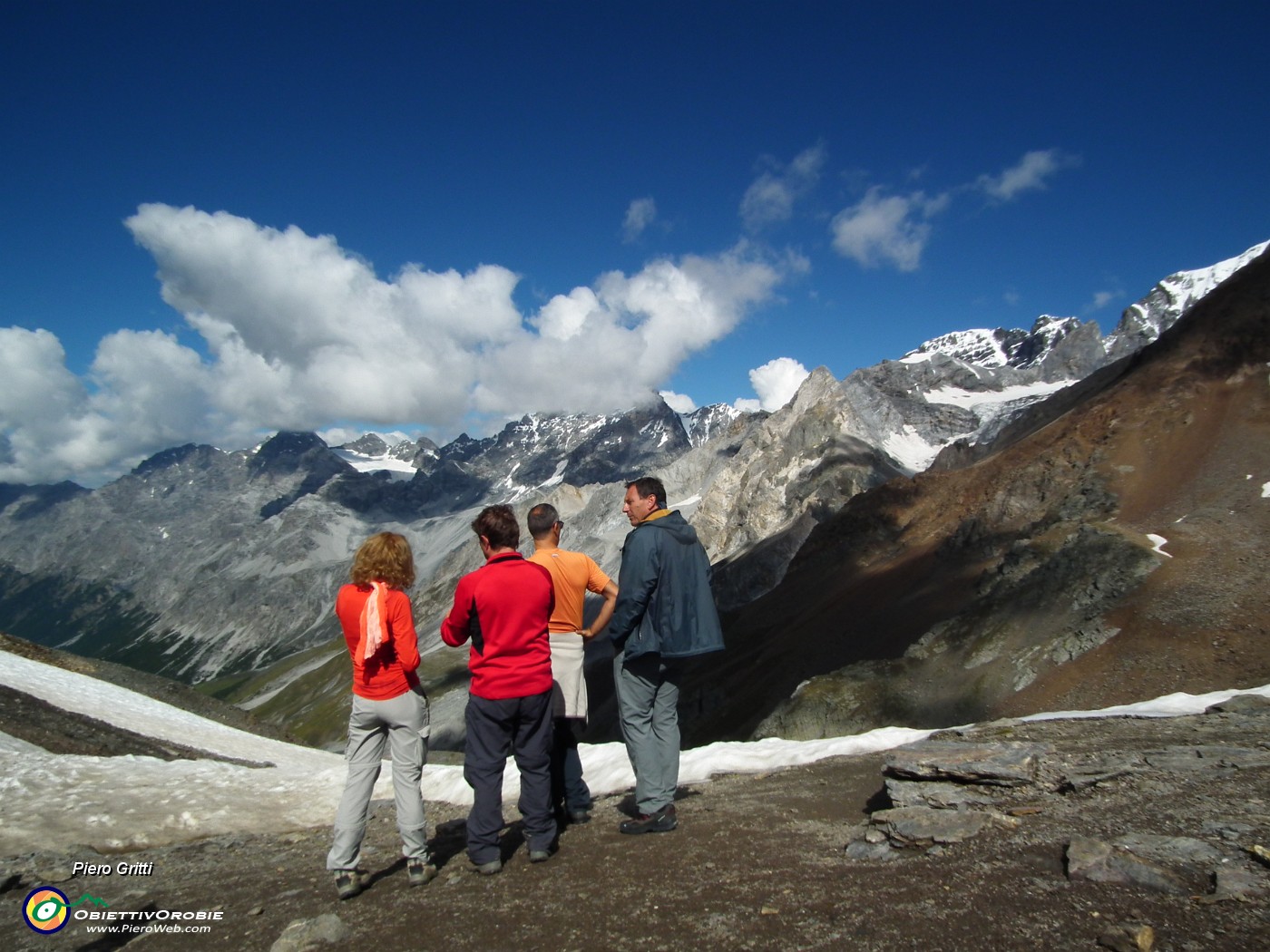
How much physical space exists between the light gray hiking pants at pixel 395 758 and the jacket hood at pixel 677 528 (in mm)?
3056

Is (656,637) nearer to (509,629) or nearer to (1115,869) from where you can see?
(509,629)

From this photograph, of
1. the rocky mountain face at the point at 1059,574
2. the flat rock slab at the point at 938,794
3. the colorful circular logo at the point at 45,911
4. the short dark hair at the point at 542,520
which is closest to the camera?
the colorful circular logo at the point at 45,911

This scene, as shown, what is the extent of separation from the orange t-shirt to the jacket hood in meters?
0.83

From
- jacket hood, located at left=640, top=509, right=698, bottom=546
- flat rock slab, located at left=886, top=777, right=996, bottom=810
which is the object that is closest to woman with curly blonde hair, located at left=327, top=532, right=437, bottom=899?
jacket hood, located at left=640, top=509, right=698, bottom=546

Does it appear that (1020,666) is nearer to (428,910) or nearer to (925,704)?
(925,704)

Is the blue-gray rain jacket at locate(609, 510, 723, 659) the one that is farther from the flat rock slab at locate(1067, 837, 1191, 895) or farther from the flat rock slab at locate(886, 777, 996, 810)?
the flat rock slab at locate(1067, 837, 1191, 895)

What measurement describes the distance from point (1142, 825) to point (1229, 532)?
38780 mm

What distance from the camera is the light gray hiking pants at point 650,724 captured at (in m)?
8.14

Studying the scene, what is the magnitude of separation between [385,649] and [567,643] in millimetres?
2051

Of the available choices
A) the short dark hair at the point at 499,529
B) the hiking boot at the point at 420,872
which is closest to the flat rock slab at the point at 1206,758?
the short dark hair at the point at 499,529

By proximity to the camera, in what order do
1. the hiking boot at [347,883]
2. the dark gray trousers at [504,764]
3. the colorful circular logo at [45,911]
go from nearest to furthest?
the colorful circular logo at [45,911] < the hiking boot at [347,883] < the dark gray trousers at [504,764]

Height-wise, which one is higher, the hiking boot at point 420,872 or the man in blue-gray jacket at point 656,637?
the man in blue-gray jacket at point 656,637

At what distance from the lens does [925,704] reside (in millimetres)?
→ 35125

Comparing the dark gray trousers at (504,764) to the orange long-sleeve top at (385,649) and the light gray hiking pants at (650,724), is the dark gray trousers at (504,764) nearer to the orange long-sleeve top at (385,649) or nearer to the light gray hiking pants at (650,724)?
the orange long-sleeve top at (385,649)
